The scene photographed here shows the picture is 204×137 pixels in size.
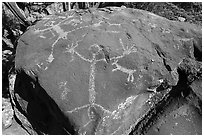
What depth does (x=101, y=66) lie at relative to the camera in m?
1.66

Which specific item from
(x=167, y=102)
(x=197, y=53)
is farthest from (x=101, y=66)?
(x=197, y=53)

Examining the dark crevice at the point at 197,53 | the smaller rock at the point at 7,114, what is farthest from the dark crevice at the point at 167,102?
the smaller rock at the point at 7,114

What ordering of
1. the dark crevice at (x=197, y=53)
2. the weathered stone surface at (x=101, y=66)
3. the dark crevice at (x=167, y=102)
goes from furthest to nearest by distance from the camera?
the dark crevice at (x=197, y=53)
the dark crevice at (x=167, y=102)
the weathered stone surface at (x=101, y=66)

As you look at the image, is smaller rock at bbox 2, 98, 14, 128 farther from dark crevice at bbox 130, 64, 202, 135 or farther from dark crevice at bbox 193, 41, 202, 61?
dark crevice at bbox 193, 41, 202, 61

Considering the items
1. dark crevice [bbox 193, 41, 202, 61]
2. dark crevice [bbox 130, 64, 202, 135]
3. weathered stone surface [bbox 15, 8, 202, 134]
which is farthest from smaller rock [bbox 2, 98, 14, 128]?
dark crevice [bbox 193, 41, 202, 61]

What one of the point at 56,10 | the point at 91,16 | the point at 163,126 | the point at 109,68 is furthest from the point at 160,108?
the point at 56,10

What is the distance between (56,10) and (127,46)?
120cm

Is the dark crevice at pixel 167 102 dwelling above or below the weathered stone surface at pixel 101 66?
below

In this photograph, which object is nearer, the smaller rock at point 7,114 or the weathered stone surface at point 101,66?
the weathered stone surface at point 101,66

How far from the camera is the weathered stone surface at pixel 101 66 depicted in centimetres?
162

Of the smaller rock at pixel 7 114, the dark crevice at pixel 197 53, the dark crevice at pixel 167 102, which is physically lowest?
the smaller rock at pixel 7 114

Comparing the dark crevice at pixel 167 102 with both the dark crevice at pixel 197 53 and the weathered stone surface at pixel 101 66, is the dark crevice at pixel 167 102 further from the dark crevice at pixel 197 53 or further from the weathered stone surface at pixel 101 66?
the dark crevice at pixel 197 53

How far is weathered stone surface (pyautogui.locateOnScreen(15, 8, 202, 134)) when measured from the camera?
1.62 m

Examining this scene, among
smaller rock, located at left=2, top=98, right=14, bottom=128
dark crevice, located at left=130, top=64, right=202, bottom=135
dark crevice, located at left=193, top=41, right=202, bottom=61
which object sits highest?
dark crevice, located at left=193, top=41, right=202, bottom=61
